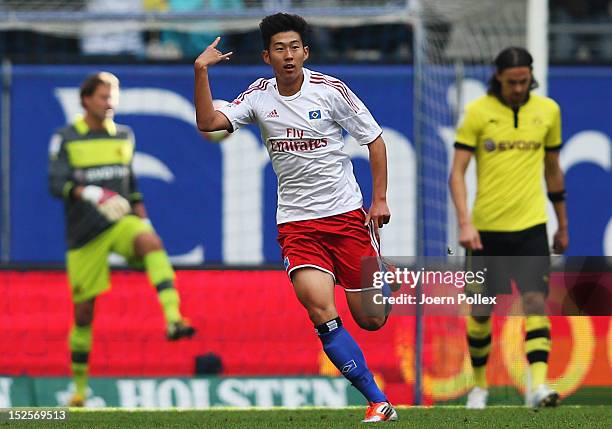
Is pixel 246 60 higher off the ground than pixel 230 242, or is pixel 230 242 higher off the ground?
pixel 246 60

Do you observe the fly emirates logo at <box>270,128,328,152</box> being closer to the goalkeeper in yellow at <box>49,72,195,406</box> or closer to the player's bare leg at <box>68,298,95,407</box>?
the player's bare leg at <box>68,298,95,407</box>

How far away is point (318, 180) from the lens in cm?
758

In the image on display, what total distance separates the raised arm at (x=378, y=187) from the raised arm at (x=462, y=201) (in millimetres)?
1429

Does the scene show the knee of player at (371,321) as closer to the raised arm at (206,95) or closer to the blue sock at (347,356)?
the blue sock at (347,356)

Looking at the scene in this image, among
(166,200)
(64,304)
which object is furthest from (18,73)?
(64,304)

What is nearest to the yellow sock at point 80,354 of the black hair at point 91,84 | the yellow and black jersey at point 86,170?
the yellow and black jersey at point 86,170

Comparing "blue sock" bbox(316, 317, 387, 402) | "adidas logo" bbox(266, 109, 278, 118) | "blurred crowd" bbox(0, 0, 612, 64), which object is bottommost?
"blue sock" bbox(316, 317, 387, 402)

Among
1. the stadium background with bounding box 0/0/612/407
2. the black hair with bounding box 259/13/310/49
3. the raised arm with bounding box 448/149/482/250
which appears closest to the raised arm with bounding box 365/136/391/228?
the black hair with bounding box 259/13/310/49

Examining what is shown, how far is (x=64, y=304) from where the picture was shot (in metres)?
10.3

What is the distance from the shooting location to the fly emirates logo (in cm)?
749

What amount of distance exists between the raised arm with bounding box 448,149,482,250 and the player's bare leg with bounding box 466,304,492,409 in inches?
18.5

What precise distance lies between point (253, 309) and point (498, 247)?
1875mm

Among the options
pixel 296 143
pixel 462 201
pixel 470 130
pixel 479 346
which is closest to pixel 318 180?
pixel 296 143

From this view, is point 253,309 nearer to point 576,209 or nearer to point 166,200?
point 166,200
